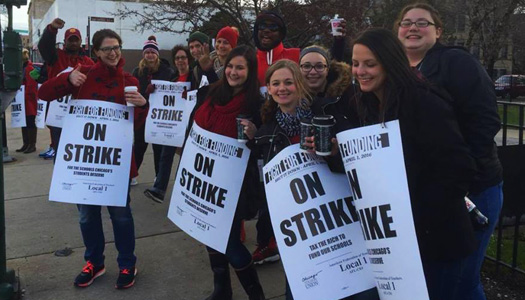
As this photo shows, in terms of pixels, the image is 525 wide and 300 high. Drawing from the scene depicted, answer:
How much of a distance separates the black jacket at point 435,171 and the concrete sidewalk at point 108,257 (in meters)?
1.87

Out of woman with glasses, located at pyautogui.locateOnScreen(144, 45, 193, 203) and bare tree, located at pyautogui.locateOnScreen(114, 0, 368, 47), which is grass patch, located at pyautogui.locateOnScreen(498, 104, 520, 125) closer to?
woman with glasses, located at pyautogui.locateOnScreen(144, 45, 193, 203)

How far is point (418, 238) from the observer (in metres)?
2.23

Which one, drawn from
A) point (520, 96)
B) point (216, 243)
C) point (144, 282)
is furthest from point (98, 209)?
point (520, 96)

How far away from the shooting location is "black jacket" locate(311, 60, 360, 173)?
2.58 metres

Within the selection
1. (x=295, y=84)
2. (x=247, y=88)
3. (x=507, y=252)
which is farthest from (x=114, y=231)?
(x=507, y=252)

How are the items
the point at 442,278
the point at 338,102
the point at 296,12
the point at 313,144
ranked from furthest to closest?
the point at 296,12 < the point at 338,102 < the point at 313,144 < the point at 442,278

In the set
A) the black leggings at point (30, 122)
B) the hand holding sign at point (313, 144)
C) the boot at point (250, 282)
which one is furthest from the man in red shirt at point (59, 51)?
the black leggings at point (30, 122)

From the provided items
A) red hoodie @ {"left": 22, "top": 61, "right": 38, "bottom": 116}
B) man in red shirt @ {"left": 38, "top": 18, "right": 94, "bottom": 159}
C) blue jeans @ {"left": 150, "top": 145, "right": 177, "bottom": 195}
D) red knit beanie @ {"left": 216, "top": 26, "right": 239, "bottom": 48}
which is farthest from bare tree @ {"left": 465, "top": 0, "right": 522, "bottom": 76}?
red hoodie @ {"left": 22, "top": 61, "right": 38, "bottom": 116}

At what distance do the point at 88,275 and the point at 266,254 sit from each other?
1520mm

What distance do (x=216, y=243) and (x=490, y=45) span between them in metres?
13.1

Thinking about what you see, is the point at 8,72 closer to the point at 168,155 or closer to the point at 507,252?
the point at 168,155

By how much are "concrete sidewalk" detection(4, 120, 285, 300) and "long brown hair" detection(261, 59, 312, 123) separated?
1.56 meters

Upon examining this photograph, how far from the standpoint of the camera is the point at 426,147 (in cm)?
211

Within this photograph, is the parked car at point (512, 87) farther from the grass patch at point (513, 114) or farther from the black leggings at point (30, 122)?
the grass patch at point (513, 114)
